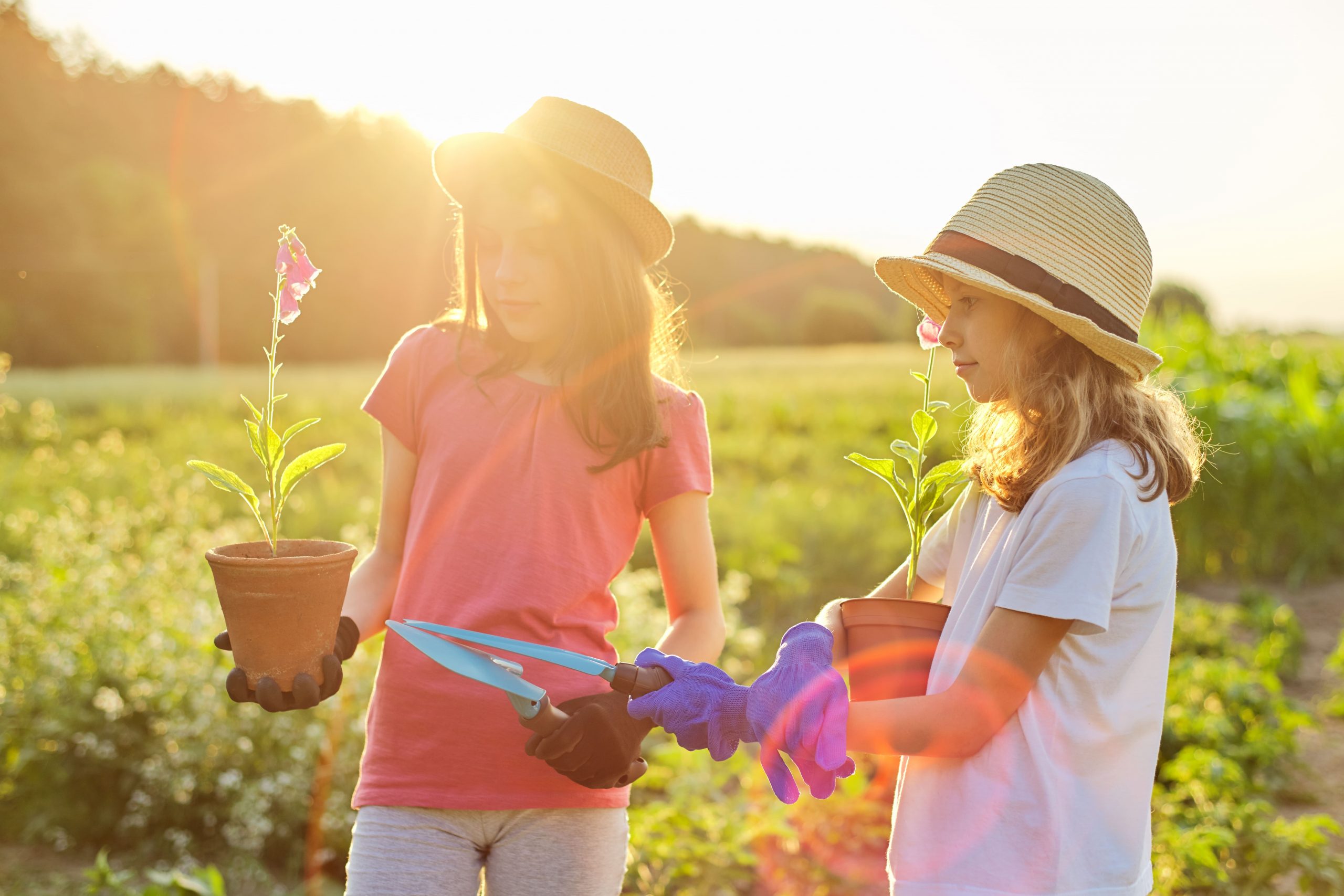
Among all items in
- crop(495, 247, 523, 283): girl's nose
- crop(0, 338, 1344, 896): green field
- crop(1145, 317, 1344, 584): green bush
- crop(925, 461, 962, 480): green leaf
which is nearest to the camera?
crop(925, 461, 962, 480): green leaf

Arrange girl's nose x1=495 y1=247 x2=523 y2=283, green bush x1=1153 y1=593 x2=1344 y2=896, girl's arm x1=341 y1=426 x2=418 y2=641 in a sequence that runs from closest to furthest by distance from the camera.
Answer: girl's nose x1=495 y1=247 x2=523 y2=283 < girl's arm x1=341 y1=426 x2=418 y2=641 < green bush x1=1153 y1=593 x2=1344 y2=896

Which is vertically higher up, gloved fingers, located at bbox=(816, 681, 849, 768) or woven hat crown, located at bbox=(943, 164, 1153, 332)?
woven hat crown, located at bbox=(943, 164, 1153, 332)

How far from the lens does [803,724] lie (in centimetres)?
109

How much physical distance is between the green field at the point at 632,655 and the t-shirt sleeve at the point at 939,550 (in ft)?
4.03

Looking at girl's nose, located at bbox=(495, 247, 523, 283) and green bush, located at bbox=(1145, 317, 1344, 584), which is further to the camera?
green bush, located at bbox=(1145, 317, 1344, 584)

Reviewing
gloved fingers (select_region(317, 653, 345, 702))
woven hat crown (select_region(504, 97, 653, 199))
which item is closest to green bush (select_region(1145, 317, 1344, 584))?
woven hat crown (select_region(504, 97, 653, 199))

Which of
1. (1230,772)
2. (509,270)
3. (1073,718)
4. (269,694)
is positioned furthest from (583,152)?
(1230,772)

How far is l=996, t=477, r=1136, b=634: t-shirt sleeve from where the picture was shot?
110cm

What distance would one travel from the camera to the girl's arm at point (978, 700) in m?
1.13

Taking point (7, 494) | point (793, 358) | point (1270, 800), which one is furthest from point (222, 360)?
point (1270, 800)

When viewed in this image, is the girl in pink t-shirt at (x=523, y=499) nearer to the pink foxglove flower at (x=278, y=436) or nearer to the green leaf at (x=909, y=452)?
the pink foxglove flower at (x=278, y=436)

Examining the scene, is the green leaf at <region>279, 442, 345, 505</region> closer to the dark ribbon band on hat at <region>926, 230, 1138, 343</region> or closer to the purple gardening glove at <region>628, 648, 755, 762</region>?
the purple gardening glove at <region>628, 648, 755, 762</region>

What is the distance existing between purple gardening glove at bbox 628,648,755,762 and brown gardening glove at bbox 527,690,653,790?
8 centimetres

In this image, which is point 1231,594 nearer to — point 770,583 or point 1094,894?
point 770,583
